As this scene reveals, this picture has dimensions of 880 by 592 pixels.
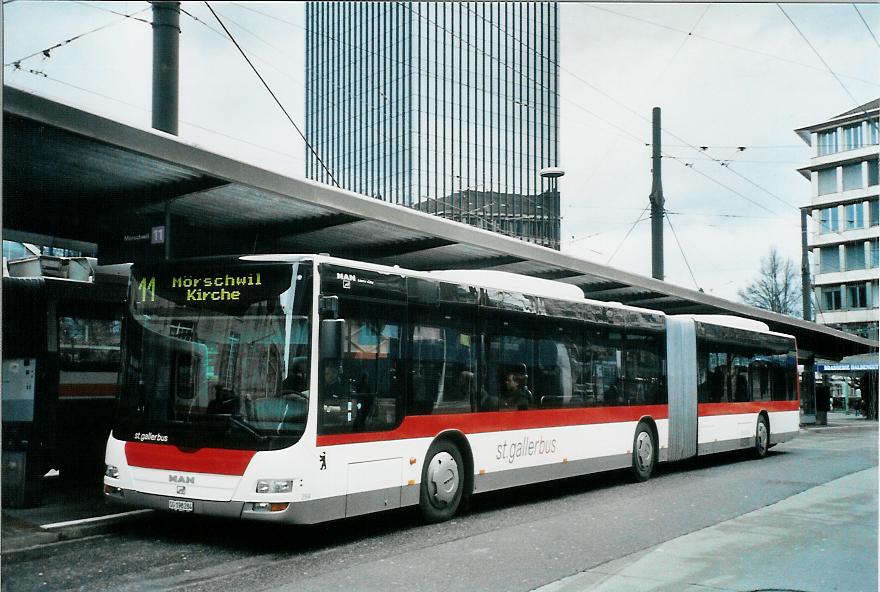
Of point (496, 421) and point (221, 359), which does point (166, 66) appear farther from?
point (496, 421)

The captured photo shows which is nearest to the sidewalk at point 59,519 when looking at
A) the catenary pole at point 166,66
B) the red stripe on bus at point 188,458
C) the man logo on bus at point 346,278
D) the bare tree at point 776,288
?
the red stripe on bus at point 188,458

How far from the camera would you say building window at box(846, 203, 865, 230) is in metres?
28.6

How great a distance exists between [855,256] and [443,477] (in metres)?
31.4

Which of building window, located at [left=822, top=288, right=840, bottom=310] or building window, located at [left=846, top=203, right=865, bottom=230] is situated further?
building window, located at [left=822, top=288, right=840, bottom=310]

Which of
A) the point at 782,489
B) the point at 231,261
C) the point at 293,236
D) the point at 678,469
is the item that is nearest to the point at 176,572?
the point at 231,261

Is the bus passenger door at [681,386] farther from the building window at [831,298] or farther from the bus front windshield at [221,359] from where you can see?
the building window at [831,298]

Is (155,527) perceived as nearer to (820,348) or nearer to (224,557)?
(224,557)

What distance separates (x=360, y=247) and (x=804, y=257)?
26.5 meters

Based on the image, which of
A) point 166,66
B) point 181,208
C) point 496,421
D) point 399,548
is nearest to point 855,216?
point 496,421

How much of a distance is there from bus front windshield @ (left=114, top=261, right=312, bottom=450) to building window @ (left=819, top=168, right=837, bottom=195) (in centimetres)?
1514

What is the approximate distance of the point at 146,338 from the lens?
→ 8914mm

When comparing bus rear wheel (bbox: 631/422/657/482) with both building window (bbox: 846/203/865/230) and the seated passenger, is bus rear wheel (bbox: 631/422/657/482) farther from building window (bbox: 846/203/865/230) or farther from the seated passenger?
Answer: building window (bbox: 846/203/865/230)

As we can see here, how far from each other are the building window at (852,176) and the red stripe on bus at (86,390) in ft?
54.0

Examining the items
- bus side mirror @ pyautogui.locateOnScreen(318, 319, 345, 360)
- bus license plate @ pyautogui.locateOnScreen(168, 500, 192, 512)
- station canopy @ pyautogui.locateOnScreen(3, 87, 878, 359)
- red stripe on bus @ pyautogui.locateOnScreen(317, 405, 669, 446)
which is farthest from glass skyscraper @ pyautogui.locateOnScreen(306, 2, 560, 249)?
bus license plate @ pyautogui.locateOnScreen(168, 500, 192, 512)
